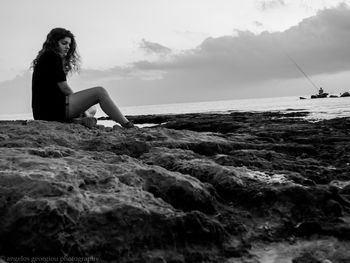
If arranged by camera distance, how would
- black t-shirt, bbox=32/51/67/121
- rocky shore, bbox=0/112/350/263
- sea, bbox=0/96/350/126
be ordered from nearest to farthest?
rocky shore, bbox=0/112/350/263
black t-shirt, bbox=32/51/67/121
sea, bbox=0/96/350/126

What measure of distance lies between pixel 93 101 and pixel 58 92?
2.04 ft

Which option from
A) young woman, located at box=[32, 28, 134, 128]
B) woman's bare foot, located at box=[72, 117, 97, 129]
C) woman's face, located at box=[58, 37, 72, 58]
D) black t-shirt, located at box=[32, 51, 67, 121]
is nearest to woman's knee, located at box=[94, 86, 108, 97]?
young woman, located at box=[32, 28, 134, 128]

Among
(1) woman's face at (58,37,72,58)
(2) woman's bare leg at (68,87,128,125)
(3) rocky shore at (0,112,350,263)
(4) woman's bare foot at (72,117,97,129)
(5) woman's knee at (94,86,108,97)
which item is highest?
(1) woman's face at (58,37,72,58)

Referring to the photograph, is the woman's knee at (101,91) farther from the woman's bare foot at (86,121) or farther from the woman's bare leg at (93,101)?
the woman's bare foot at (86,121)

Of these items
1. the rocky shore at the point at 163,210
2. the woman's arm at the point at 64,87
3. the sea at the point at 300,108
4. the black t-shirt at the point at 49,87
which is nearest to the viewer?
the rocky shore at the point at 163,210

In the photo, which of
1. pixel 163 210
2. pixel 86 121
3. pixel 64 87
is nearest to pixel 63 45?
pixel 64 87

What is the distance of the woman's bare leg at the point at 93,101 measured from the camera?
266 inches

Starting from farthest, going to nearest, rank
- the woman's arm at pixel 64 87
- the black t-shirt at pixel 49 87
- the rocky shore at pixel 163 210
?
the woman's arm at pixel 64 87, the black t-shirt at pixel 49 87, the rocky shore at pixel 163 210

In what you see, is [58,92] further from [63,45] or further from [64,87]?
[63,45]

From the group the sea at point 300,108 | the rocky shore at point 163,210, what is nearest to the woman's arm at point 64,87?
the rocky shore at point 163,210

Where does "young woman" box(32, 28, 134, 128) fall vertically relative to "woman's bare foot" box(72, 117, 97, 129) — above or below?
above

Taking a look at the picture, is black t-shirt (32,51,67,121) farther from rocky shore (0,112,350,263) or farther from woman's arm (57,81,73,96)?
rocky shore (0,112,350,263)

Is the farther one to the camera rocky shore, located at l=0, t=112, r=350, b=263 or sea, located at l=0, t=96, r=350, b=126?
sea, located at l=0, t=96, r=350, b=126

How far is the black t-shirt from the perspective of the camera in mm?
6672
